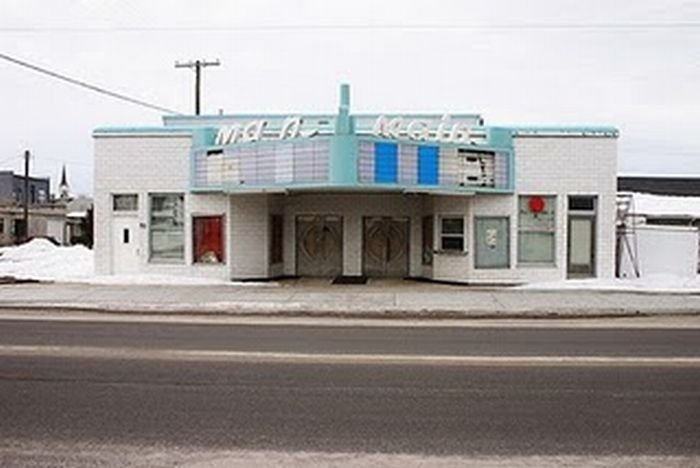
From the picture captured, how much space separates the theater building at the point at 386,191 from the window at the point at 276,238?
10 cm

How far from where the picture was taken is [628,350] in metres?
12.5

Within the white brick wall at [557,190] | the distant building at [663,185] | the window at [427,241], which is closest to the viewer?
the white brick wall at [557,190]

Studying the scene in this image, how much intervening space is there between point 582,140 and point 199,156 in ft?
38.3

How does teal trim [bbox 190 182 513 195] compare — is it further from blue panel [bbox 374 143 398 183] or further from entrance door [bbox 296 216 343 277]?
entrance door [bbox 296 216 343 277]

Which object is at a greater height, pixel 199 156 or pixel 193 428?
pixel 199 156

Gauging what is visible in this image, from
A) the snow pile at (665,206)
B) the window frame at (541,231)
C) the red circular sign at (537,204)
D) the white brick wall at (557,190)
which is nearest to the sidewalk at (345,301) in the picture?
the white brick wall at (557,190)

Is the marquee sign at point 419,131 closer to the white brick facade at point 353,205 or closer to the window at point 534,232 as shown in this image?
the white brick facade at point 353,205

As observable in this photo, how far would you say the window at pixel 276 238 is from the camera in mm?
27703

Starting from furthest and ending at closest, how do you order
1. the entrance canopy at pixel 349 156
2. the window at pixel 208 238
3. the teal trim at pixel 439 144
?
the window at pixel 208 238, the teal trim at pixel 439 144, the entrance canopy at pixel 349 156

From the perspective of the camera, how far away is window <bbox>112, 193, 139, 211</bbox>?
2691 centimetres

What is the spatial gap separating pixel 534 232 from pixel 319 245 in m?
7.33

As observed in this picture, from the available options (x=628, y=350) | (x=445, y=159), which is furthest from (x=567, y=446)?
(x=445, y=159)

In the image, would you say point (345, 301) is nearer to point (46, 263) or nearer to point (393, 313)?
point (393, 313)

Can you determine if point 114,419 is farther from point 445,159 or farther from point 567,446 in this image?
point 445,159
